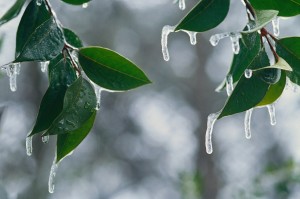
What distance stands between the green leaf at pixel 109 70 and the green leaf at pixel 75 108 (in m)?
0.04

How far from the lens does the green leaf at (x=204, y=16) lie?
0.84m

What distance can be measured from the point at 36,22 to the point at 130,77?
18 centimetres

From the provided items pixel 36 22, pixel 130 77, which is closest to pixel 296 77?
pixel 130 77

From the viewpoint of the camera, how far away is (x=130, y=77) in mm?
866

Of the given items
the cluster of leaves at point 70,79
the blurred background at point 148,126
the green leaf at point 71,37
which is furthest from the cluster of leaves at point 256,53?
the blurred background at point 148,126

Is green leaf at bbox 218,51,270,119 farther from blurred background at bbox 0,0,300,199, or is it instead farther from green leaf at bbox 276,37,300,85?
blurred background at bbox 0,0,300,199

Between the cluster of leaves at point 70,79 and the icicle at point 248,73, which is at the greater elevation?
the icicle at point 248,73

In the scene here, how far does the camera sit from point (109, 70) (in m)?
0.88

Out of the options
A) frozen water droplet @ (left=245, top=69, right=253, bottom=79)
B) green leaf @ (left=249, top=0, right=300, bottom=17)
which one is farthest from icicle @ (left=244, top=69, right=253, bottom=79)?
green leaf @ (left=249, top=0, right=300, bottom=17)

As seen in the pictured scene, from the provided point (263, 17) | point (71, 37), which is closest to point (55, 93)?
point (71, 37)

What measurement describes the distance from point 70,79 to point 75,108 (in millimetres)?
71

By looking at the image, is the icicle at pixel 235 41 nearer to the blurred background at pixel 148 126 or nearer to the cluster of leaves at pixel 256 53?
the cluster of leaves at pixel 256 53

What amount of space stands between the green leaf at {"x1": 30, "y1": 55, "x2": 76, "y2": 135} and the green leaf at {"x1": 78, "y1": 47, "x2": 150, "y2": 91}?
0.03 m

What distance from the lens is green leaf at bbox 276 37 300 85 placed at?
0.85m
